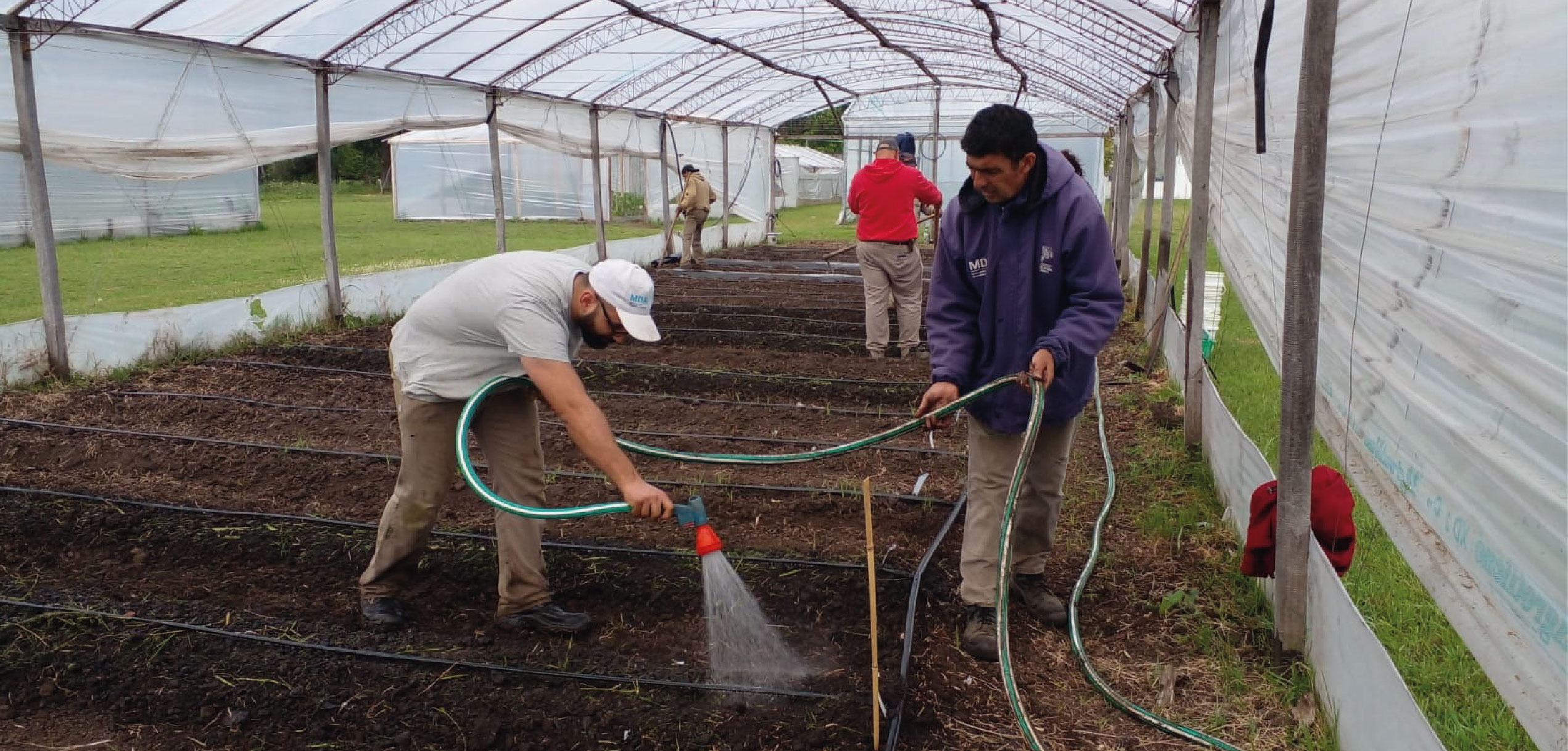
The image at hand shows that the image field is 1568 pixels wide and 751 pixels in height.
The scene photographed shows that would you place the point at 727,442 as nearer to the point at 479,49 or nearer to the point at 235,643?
the point at 235,643

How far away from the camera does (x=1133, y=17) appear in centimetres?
800

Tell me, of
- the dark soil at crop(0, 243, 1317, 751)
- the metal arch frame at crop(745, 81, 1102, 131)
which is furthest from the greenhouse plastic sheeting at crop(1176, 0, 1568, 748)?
the metal arch frame at crop(745, 81, 1102, 131)

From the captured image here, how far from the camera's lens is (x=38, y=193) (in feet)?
21.7

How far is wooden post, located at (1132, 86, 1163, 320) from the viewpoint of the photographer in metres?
8.93

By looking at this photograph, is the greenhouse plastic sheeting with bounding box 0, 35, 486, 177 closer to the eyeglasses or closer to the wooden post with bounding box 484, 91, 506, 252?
the wooden post with bounding box 484, 91, 506, 252

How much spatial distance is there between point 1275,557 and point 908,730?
3.82ft

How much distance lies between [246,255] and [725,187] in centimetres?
711

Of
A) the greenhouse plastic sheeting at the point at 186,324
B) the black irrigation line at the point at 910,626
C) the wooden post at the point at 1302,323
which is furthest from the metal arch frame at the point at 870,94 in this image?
the wooden post at the point at 1302,323

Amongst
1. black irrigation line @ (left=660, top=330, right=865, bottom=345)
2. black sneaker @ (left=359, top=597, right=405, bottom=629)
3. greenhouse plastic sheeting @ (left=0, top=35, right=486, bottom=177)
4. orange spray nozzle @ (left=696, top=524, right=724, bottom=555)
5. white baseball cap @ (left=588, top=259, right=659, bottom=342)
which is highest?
greenhouse plastic sheeting @ (left=0, top=35, right=486, bottom=177)

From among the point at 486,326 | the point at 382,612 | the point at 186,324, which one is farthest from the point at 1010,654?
the point at 186,324

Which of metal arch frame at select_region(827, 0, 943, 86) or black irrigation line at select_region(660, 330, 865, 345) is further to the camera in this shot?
metal arch frame at select_region(827, 0, 943, 86)

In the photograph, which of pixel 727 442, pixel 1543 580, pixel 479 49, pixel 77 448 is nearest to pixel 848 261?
pixel 479 49

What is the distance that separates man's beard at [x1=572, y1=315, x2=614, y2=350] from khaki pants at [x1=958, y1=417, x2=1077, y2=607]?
111 cm

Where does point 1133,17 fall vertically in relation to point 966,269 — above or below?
above
